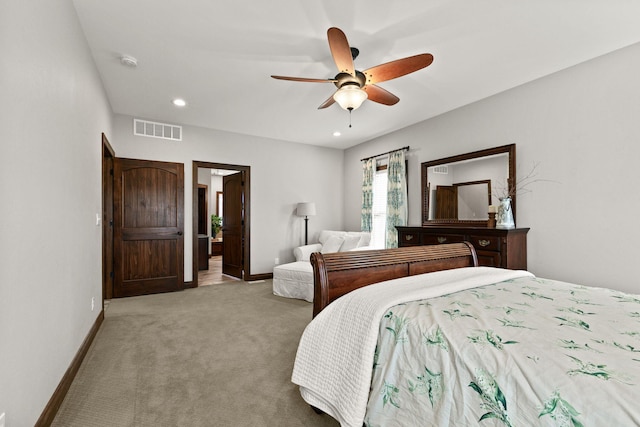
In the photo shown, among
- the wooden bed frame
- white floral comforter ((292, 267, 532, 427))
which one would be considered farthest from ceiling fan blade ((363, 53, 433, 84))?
white floral comforter ((292, 267, 532, 427))

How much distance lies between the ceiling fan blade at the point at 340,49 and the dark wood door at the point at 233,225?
357cm

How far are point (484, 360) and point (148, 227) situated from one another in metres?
4.73

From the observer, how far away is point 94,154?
9.71 feet

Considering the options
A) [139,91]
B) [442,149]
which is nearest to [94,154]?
[139,91]

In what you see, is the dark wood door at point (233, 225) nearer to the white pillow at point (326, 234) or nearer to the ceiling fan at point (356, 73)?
the white pillow at point (326, 234)

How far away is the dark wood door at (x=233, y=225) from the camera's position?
5.52m

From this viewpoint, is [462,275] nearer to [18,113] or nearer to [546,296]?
[546,296]

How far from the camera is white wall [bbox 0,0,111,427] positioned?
4.12ft

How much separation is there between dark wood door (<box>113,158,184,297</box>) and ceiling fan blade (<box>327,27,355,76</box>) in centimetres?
348

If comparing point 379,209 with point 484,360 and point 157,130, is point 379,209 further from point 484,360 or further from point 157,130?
point 484,360

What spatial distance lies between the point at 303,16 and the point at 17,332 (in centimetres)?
255

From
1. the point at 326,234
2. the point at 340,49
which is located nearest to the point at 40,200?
the point at 340,49

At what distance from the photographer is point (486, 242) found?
10.9ft

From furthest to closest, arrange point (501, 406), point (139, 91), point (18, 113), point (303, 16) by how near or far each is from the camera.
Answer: point (139, 91) < point (303, 16) < point (18, 113) < point (501, 406)
